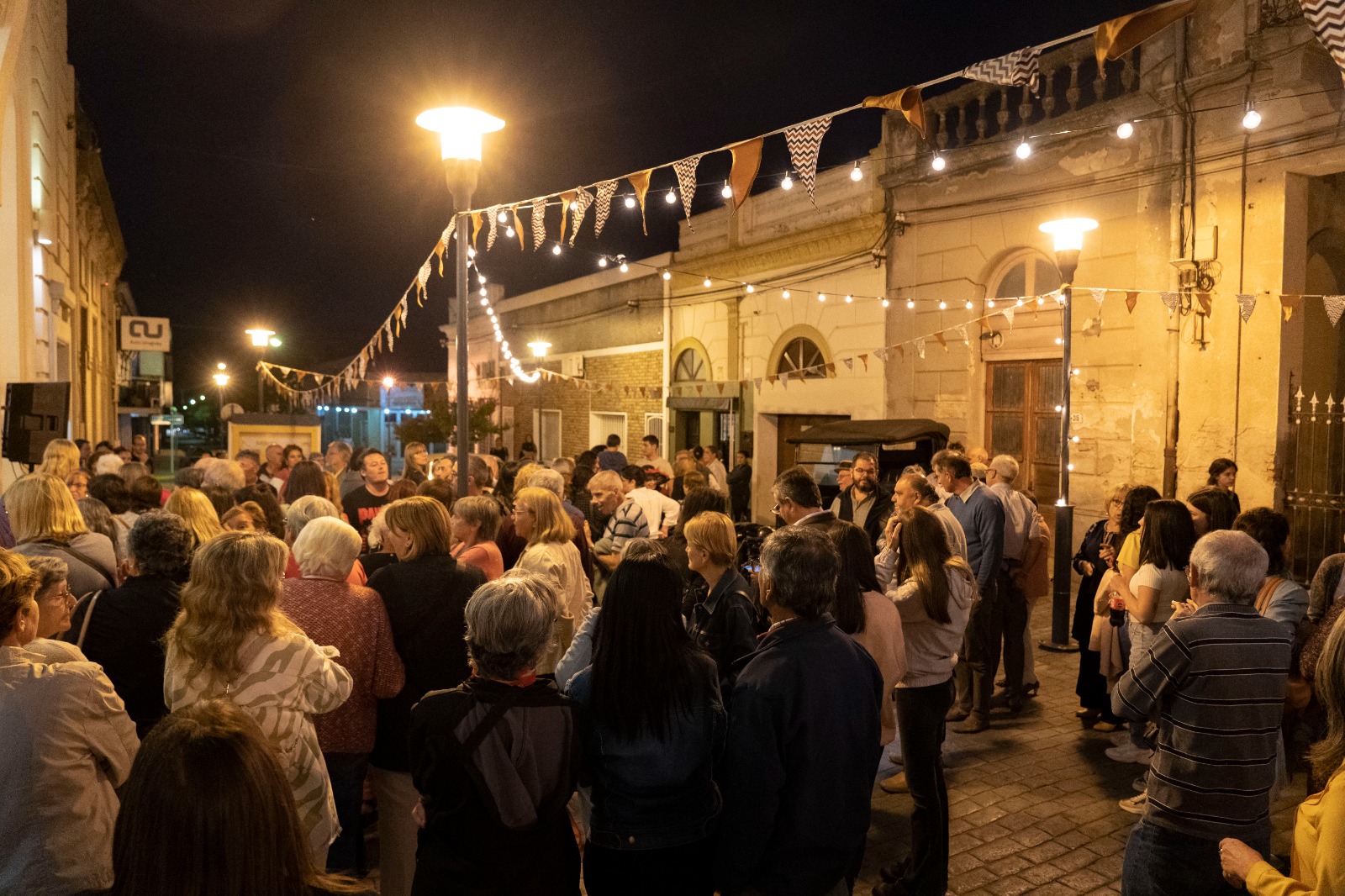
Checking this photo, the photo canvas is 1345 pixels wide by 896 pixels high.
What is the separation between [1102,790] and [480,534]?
375 centimetres

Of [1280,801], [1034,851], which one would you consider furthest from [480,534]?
[1280,801]

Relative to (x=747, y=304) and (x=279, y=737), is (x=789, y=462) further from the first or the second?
(x=279, y=737)

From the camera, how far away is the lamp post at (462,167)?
615cm

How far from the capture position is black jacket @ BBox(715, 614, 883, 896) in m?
2.57

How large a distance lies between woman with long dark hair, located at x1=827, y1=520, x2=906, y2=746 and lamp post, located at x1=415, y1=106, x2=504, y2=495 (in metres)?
3.58

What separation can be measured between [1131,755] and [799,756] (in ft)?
12.7

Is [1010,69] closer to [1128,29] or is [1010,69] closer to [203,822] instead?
[1128,29]

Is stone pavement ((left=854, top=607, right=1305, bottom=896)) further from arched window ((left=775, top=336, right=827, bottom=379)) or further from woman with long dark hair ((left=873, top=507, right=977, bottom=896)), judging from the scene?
arched window ((left=775, top=336, right=827, bottom=379))

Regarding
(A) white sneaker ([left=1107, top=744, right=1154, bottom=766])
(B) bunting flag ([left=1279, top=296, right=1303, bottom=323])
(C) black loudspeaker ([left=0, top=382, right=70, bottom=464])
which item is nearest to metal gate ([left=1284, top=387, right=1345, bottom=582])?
(B) bunting flag ([left=1279, top=296, right=1303, bottom=323])

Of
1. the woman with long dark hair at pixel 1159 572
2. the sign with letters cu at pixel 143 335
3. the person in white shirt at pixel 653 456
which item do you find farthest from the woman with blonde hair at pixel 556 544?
the sign with letters cu at pixel 143 335

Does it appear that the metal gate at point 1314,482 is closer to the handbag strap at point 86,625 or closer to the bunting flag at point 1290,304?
the bunting flag at point 1290,304

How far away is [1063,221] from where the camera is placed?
26.2 feet

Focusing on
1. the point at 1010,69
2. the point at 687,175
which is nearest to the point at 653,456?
the point at 687,175

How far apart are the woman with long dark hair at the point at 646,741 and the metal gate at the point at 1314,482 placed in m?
8.02
